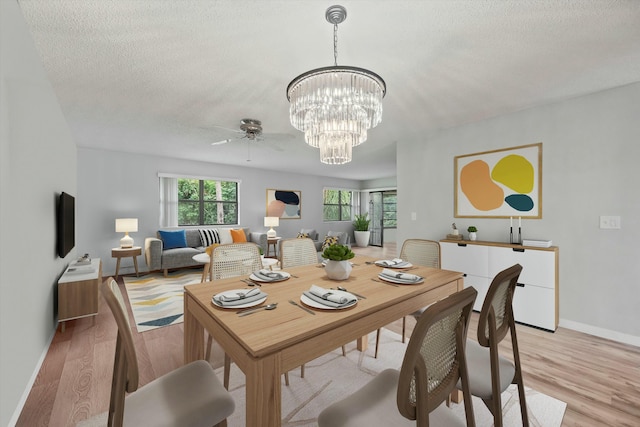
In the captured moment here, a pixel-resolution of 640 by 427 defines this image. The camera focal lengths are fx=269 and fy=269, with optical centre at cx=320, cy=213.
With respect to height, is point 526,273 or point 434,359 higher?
point 434,359

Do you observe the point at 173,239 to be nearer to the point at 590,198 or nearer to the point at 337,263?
the point at 337,263

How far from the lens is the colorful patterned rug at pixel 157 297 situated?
300cm

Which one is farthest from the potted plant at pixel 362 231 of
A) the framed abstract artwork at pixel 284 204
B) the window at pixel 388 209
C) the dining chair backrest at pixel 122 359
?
the dining chair backrest at pixel 122 359

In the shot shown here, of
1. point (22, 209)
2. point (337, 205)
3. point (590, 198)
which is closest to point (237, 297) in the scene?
point (22, 209)

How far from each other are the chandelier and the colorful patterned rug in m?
2.60

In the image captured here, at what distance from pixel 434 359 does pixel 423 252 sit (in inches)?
65.9

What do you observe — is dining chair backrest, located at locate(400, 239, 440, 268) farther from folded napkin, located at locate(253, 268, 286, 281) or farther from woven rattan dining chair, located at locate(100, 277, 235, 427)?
woven rattan dining chair, located at locate(100, 277, 235, 427)

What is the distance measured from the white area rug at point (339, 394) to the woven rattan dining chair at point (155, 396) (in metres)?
0.62

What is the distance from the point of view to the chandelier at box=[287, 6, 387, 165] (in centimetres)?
159

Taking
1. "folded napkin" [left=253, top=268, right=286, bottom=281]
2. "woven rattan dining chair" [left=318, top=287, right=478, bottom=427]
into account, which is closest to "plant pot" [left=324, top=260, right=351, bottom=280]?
"folded napkin" [left=253, top=268, right=286, bottom=281]

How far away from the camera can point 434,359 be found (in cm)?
93

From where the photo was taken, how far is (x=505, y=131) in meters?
3.22

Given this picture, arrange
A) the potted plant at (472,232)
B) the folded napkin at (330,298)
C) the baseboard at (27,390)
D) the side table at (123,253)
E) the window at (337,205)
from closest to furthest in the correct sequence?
the folded napkin at (330,298), the baseboard at (27,390), the potted plant at (472,232), the side table at (123,253), the window at (337,205)

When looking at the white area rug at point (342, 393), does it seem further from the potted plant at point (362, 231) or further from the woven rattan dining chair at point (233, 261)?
the potted plant at point (362, 231)
